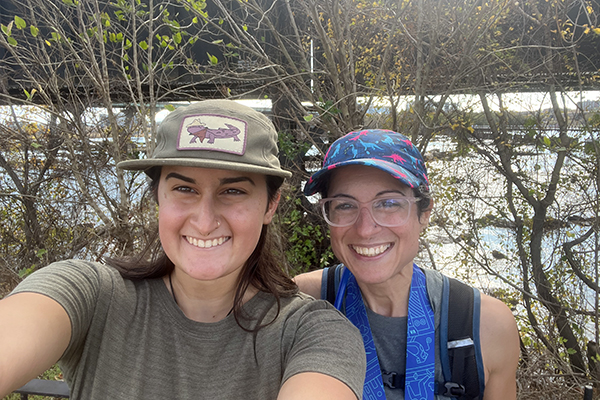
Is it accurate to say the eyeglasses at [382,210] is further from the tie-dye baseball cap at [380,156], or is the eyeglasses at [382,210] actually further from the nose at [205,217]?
the nose at [205,217]

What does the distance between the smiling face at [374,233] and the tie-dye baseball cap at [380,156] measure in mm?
55

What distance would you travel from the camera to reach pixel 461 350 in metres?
1.50

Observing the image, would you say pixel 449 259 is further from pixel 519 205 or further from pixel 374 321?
pixel 374 321

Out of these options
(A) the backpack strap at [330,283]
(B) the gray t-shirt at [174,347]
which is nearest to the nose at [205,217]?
(B) the gray t-shirt at [174,347]

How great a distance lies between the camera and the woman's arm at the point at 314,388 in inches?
42.4

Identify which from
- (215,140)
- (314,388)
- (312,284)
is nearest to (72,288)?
(215,140)

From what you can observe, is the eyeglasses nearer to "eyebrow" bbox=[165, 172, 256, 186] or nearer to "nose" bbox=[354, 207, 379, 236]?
"nose" bbox=[354, 207, 379, 236]

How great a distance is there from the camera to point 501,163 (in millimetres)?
4477

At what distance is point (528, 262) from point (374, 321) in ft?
11.3

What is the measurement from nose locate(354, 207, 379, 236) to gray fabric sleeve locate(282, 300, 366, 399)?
0.34 metres

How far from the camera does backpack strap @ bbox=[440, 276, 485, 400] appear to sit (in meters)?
1.50

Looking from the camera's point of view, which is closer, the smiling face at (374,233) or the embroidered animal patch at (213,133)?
the embroidered animal patch at (213,133)

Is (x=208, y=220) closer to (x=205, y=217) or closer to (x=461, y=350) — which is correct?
(x=205, y=217)

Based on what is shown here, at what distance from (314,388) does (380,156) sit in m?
0.90
